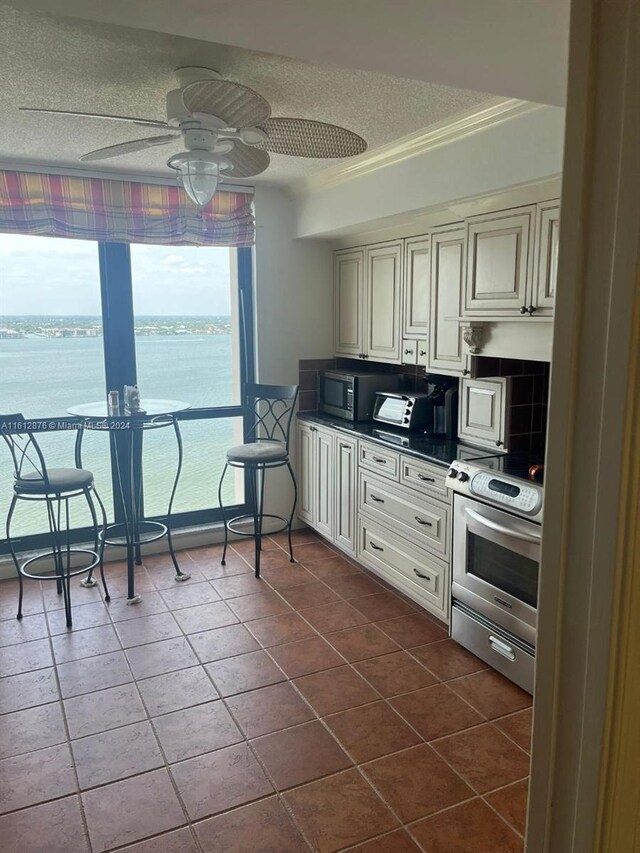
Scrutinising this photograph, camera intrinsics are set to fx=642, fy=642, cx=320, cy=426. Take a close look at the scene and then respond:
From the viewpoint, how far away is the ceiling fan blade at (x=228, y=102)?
192cm

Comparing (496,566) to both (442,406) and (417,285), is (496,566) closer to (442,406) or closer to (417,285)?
(442,406)

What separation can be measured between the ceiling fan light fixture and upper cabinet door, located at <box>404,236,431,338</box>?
1490mm

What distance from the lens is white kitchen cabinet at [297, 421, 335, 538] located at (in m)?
4.23

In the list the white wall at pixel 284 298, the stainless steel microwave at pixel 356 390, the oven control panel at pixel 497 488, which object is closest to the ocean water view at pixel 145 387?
the white wall at pixel 284 298

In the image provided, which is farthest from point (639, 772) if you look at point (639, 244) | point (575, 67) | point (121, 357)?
point (121, 357)

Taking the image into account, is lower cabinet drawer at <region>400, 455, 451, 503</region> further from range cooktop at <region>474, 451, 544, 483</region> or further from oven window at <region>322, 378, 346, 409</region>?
oven window at <region>322, 378, 346, 409</region>

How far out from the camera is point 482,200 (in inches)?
115

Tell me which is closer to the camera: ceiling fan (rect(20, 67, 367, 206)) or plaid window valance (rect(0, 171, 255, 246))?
ceiling fan (rect(20, 67, 367, 206))

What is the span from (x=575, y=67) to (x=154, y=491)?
13.2 ft

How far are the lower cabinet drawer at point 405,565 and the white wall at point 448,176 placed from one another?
5.77ft

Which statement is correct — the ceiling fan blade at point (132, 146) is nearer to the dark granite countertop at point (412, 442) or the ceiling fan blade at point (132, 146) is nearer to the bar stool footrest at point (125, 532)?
the dark granite countertop at point (412, 442)

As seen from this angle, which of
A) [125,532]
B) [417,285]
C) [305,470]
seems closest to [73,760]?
[125,532]

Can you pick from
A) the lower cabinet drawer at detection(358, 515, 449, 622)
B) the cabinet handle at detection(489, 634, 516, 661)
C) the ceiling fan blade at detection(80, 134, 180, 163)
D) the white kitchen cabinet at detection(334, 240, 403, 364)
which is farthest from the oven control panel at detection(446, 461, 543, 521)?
the ceiling fan blade at detection(80, 134, 180, 163)

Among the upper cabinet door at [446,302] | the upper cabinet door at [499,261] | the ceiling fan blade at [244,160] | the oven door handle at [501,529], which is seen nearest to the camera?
the ceiling fan blade at [244,160]
